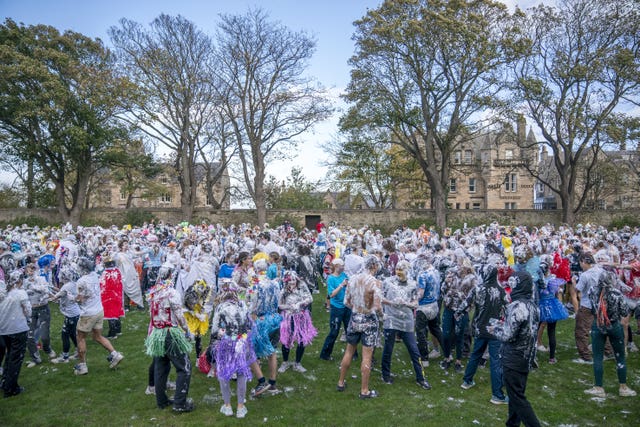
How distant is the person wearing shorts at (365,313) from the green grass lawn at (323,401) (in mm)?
579

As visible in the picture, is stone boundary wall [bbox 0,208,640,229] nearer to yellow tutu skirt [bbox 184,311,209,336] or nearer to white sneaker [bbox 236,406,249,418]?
yellow tutu skirt [bbox 184,311,209,336]

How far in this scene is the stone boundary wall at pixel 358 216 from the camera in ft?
114

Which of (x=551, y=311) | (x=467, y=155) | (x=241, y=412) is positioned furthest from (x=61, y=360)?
(x=467, y=155)

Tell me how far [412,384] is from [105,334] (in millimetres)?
6808

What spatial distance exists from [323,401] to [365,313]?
1433mm

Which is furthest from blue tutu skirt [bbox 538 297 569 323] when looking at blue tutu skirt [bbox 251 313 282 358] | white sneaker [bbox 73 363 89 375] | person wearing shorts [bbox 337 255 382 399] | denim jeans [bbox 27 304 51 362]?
denim jeans [bbox 27 304 51 362]

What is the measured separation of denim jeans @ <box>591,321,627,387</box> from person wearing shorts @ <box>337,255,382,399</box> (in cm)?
311

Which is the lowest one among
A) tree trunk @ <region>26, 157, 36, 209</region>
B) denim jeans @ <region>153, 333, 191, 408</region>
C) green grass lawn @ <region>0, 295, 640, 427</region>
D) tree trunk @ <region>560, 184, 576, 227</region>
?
green grass lawn @ <region>0, 295, 640, 427</region>

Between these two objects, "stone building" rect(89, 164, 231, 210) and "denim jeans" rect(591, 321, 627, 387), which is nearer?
"denim jeans" rect(591, 321, 627, 387)

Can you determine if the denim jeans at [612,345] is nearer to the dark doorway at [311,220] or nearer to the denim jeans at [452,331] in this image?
the denim jeans at [452,331]

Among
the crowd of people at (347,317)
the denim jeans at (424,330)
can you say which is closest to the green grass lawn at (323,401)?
the crowd of people at (347,317)

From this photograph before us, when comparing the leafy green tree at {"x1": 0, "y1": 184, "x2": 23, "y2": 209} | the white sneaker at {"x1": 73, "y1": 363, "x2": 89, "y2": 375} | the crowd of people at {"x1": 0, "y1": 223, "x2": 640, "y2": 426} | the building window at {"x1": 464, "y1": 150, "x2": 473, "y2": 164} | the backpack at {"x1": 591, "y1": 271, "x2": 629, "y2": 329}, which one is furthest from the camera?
the building window at {"x1": 464, "y1": 150, "x2": 473, "y2": 164}

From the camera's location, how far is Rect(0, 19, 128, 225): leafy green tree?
93.6 ft

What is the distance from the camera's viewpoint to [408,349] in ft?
21.2
